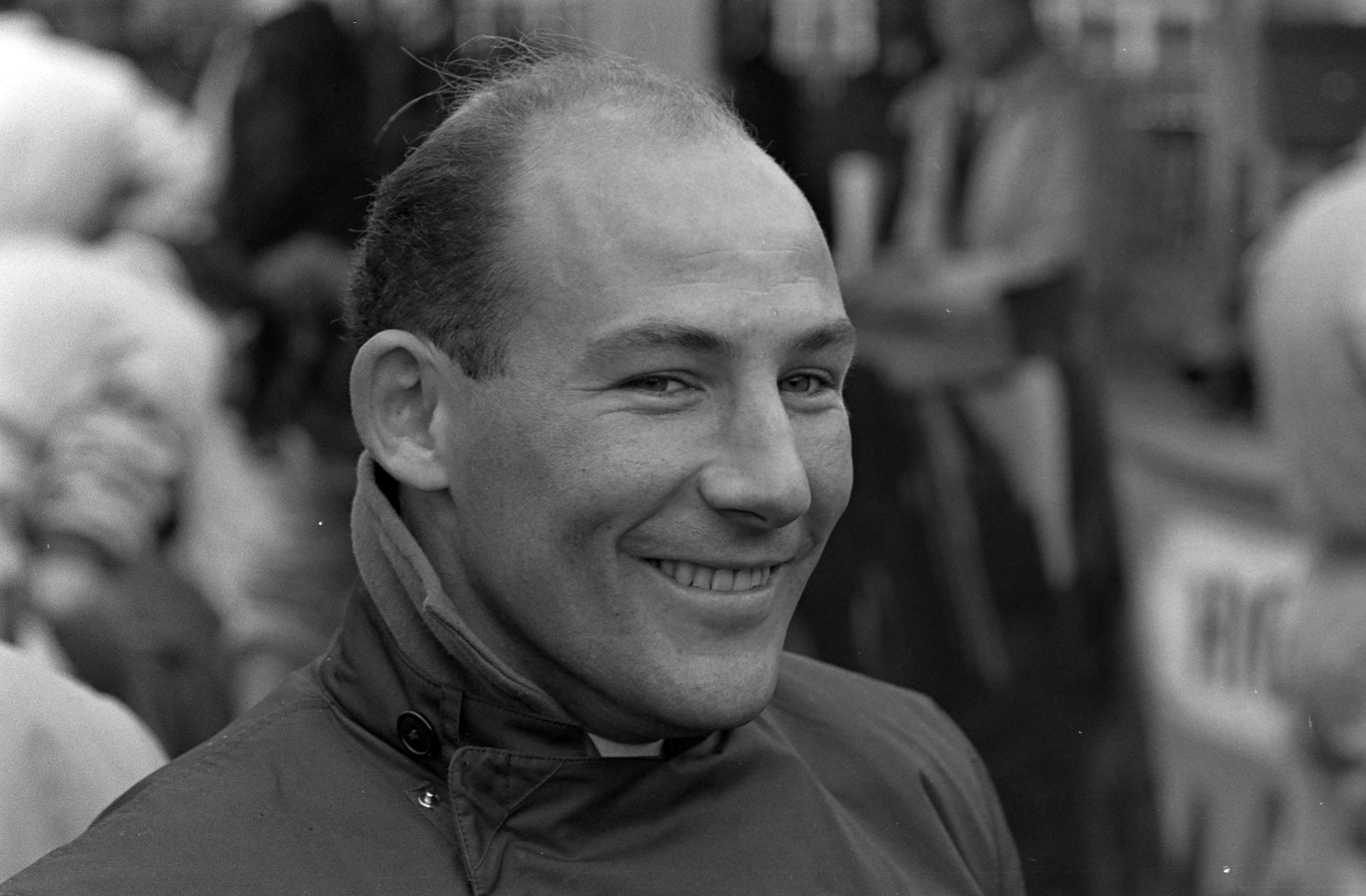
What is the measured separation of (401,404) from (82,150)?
3.09 metres

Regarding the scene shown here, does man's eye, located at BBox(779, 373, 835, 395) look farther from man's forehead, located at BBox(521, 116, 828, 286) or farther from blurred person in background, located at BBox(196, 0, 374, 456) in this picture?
blurred person in background, located at BBox(196, 0, 374, 456)

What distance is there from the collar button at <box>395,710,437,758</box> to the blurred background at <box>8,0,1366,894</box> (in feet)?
6.92

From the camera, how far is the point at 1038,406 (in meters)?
4.06

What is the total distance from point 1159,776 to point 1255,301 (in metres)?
1.05

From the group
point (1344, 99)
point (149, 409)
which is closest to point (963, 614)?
point (1344, 99)

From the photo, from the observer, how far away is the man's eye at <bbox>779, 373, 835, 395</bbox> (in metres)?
1.69

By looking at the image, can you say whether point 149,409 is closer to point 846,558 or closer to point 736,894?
point 846,558

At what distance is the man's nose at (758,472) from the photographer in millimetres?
1589

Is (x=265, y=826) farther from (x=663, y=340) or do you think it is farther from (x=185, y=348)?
(x=185, y=348)

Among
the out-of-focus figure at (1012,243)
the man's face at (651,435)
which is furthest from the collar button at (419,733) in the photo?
the out-of-focus figure at (1012,243)

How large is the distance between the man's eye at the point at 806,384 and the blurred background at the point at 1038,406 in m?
1.94

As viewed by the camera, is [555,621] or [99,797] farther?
[99,797]

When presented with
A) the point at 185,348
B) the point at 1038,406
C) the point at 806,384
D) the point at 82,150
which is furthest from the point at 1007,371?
the point at 806,384

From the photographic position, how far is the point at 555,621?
1641mm
